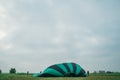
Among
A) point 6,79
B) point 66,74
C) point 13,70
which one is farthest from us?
point 13,70

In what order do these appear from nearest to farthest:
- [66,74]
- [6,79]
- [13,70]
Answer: [6,79] < [66,74] < [13,70]

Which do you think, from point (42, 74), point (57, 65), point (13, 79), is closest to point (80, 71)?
point (57, 65)

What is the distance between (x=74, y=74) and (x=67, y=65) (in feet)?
7.84

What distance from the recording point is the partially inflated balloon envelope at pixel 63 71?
39.9m

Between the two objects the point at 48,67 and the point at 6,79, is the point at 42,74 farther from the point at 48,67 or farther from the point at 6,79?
the point at 6,79

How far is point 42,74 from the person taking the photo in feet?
132

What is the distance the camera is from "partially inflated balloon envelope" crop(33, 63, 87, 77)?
39875 mm

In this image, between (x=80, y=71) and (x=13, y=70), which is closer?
(x=80, y=71)

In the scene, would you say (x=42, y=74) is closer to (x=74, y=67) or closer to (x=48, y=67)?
(x=48, y=67)

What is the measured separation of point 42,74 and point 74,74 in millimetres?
6342

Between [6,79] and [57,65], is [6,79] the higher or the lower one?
the lower one

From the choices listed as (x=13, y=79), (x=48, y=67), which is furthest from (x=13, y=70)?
(x=13, y=79)

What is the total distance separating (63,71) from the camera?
39969 mm

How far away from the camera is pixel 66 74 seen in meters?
39.6
